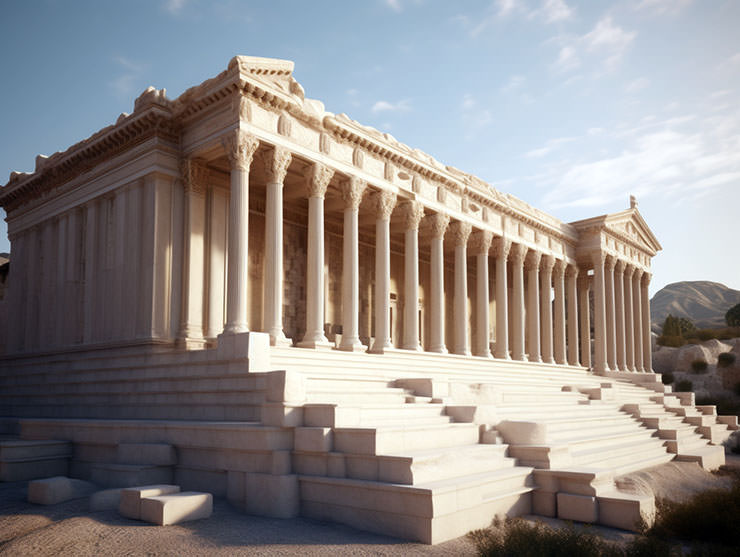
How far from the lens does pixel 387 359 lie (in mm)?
23484

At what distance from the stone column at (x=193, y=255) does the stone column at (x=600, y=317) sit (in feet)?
84.7

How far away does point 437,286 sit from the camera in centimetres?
2877

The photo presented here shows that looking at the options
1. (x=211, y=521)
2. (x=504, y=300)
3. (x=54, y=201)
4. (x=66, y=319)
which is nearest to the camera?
(x=211, y=521)

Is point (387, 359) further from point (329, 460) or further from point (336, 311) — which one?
Result: point (329, 460)

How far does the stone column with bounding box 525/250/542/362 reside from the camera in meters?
35.8

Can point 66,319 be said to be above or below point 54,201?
below

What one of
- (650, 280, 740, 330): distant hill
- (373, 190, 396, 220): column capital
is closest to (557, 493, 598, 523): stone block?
(373, 190, 396, 220): column capital

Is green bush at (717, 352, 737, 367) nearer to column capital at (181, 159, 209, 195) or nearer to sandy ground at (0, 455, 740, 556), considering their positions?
column capital at (181, 159, 209, 195)

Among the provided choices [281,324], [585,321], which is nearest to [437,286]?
[281,324]

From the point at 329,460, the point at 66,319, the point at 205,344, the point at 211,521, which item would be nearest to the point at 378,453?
the point at 329,460

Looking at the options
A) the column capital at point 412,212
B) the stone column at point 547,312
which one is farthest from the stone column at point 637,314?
the column capital at point 412,212

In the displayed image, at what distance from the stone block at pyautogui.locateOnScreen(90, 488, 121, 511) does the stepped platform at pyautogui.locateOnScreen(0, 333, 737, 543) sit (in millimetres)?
1384

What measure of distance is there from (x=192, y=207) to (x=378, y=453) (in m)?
13.4

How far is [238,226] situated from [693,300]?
142275 millimetres
